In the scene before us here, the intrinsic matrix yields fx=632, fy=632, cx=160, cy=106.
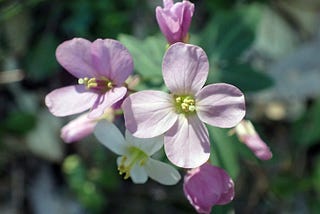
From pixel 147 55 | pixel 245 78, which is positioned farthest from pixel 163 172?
pixel 245 78

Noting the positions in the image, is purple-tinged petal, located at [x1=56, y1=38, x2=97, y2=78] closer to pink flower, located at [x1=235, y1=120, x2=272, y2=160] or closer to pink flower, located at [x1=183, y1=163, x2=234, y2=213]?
pink flower, located at [x1=183, y1=163, x2=234, y2=213]

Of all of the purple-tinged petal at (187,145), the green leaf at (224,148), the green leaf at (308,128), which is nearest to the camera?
the purple-tinged petal at (187,145)

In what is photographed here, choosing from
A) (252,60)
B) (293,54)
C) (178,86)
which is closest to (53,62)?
(252,60)

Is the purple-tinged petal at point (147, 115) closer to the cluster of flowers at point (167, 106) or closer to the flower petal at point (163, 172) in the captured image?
the cluster of flowers at point (167, 106)


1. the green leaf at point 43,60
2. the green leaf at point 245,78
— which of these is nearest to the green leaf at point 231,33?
the green leaf at point 245,78

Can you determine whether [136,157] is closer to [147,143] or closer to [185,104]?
[147,143]

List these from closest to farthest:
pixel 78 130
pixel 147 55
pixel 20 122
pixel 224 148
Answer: pixel 78 130
pixel 224 148
pixel 147 55
pixel 20 122

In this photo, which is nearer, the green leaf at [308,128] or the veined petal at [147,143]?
the veined petal at [147,143]
